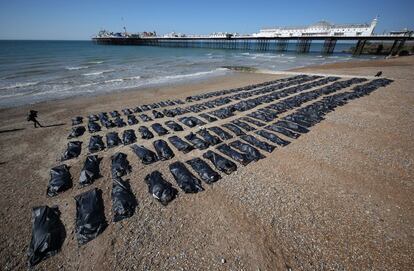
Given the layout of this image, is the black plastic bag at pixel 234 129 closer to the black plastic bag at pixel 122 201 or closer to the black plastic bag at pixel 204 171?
the black plastic bag at pixel 204 171

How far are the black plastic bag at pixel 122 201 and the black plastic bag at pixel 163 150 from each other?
1.95 meters

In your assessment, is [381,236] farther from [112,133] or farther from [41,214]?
[112,133]

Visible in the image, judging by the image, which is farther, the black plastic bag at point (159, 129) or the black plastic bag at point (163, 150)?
the black plastic bag at point (159, 129)

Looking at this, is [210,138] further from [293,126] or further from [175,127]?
[293,126]

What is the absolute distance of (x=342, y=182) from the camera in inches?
263

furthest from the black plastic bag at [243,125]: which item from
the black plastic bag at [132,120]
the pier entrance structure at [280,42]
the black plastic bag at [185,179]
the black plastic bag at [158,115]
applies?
the pier entrance structure at [280,42]

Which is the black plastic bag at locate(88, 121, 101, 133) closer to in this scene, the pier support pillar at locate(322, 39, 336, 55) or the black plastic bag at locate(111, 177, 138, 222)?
the black plastic bag at locate(111, 177, 138, 222)

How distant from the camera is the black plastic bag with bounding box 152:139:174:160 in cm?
807

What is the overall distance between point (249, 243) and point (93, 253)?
12.6 feet

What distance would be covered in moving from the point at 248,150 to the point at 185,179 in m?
3.24

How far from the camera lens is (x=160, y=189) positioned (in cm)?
A: 616

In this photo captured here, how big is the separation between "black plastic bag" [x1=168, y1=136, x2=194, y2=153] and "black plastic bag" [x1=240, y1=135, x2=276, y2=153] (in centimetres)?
277

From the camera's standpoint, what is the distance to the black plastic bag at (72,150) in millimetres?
8220

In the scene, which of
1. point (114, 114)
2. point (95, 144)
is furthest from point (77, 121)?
point (95, 144)
